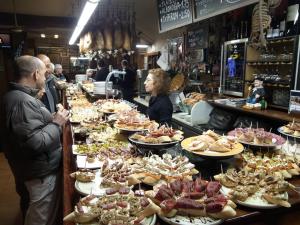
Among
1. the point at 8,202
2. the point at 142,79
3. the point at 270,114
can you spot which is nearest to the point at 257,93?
the point at 270,114

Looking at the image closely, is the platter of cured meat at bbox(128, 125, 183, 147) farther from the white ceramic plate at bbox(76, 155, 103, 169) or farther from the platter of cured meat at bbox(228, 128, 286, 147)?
the platter of cured meat at bbox(228, 128, 286, 147)

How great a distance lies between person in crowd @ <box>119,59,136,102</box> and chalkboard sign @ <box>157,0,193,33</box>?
12.8 feet

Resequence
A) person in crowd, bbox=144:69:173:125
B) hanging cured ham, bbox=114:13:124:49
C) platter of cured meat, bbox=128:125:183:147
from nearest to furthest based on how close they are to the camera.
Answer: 1. platter of cured meat, bbox=128:125:183:147
2. person in crowd, bbox=144:69:173:125
3. hanging cured ham, bbox=114:13:124:49

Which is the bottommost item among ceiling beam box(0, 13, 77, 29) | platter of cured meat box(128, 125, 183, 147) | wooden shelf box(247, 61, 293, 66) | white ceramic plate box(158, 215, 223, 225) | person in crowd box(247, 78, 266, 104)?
white ceramic plate box(158, 215, 223, 225)

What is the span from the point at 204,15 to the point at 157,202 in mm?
2790

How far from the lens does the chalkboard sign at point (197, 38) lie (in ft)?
21.4

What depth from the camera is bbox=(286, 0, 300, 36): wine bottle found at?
12.5ft

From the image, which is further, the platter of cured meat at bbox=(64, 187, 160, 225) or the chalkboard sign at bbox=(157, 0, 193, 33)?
the chalkboard sign at bbox=(157, 0, 193, 33)

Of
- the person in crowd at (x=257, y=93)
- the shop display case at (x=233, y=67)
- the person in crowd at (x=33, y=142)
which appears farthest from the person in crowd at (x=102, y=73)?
the person in crowd at (x=33, y=142)

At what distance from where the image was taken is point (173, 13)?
14.3 feet

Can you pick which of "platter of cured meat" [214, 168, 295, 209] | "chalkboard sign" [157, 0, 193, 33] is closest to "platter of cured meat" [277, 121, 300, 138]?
"platter of cured meat" [214, 168, 295, 209]

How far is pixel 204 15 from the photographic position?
140 inches

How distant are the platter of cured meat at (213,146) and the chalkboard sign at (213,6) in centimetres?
146

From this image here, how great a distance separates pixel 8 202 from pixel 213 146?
3725mm
